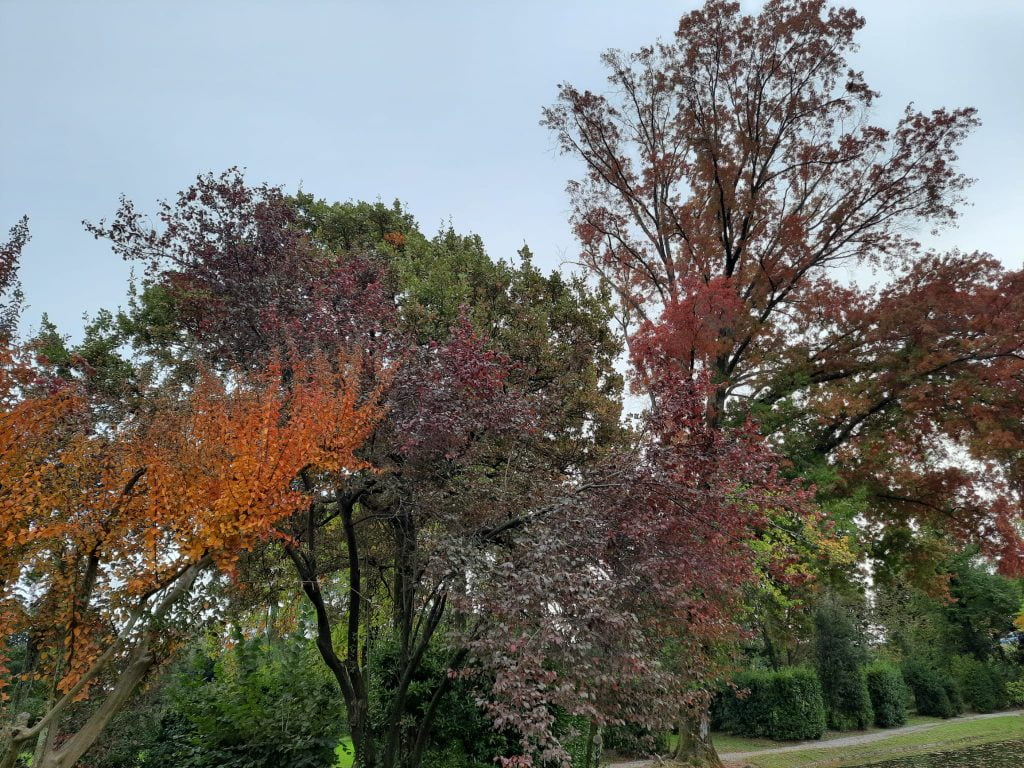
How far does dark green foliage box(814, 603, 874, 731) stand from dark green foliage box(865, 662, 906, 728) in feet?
2.04

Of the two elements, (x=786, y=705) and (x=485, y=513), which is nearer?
(x=485, y=513)

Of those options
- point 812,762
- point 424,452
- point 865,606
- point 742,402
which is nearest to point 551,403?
point 424,452

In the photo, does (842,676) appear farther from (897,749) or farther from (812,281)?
(812,281)

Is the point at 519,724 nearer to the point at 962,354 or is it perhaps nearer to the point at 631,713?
the point at 631,713

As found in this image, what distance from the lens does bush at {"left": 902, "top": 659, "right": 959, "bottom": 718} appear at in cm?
2070

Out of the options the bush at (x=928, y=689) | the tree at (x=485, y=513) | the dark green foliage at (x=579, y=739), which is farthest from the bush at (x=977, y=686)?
the tree at (x=485, y=513)

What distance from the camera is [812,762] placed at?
12.1m

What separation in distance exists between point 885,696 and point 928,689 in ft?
12.3

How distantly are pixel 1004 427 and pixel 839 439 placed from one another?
2.55m

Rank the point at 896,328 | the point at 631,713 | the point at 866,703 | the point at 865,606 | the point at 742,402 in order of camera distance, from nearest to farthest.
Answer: the point at 631,713, the point at 896,328, the point at 742,402, the point at 866,703, the point at 865,606

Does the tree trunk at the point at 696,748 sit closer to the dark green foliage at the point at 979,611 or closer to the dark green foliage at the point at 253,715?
the dark green foliage at the point at 253,715

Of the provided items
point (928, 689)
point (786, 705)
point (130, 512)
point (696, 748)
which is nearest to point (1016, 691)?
point (928, 689)

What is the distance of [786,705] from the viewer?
1595 centimetres

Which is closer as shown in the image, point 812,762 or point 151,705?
point 151,705
